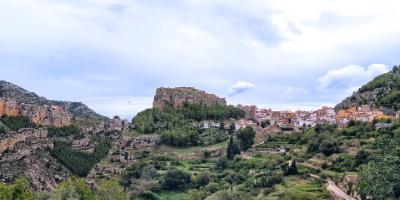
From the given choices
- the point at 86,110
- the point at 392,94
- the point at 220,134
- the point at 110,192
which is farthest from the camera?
the point at 86,110

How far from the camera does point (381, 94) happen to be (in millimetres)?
103188

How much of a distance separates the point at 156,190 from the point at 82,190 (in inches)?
897

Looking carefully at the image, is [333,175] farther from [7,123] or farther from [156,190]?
[7,123]

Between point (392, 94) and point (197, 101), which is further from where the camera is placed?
point (197, 101)

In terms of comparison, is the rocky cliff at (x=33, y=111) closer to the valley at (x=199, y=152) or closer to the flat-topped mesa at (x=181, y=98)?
the valley at (x=199, y=152)

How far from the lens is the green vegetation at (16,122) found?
80.9m

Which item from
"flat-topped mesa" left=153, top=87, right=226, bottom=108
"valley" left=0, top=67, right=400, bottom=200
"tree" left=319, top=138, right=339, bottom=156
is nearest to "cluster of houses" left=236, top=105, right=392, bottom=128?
"valley" left=0, top=67, right=400, bottom=200

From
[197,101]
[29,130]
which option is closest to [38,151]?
[29,130]

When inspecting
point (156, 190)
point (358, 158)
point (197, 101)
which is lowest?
point (156, 190)

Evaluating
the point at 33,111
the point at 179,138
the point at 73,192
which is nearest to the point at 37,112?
the point at 33,111

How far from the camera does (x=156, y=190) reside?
71.4 metres

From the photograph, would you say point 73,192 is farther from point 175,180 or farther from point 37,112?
point 37,112

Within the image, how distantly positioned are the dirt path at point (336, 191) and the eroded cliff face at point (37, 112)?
1990 inches

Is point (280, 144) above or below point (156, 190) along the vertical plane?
above
